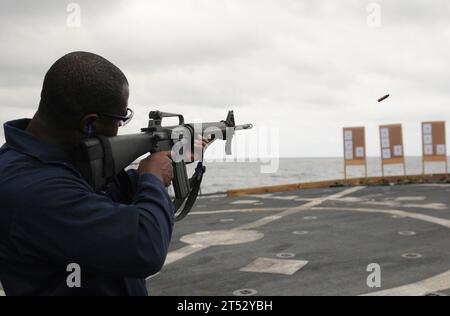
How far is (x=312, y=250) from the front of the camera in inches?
323

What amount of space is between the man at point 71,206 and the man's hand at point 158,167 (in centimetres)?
4

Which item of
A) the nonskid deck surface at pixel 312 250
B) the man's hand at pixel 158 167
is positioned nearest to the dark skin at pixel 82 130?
the man's hand at pixel 158 167

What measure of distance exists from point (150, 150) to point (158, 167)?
346 millimetres

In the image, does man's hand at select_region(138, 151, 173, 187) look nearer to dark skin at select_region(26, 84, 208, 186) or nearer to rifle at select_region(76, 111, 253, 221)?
dark skin at select_region(26, 84, 208, 186)

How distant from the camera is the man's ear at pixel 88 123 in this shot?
171 centimetres

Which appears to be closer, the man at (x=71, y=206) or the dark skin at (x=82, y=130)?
the man at (x=71, y=206)

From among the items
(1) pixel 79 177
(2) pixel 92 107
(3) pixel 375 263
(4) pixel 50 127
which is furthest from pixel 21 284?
(3) pixel 375 263

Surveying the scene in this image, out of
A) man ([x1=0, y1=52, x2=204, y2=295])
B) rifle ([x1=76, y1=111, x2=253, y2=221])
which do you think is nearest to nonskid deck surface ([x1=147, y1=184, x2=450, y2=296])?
rifle ([x1=76, y1=111, x2=253, y2=221])

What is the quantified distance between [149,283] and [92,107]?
5.50 metres

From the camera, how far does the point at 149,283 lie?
672 cm

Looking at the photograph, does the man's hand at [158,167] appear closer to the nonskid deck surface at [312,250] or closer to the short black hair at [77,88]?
the short black hair at [77,88]

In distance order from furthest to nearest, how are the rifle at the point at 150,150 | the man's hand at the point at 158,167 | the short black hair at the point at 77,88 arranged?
the man's hand at the point at 158,167, the rifle at the point at 150,150, the short black hair at the point at 77,88

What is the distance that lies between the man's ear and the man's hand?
30 centimetres
